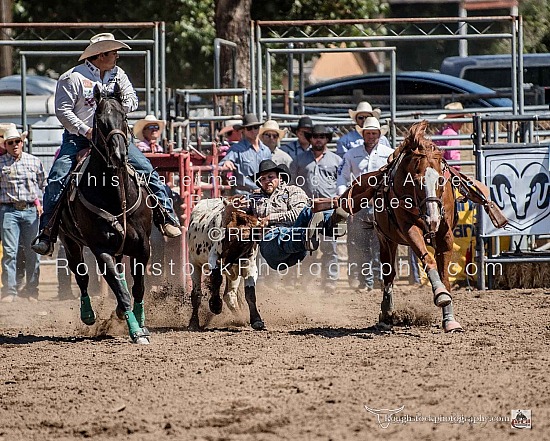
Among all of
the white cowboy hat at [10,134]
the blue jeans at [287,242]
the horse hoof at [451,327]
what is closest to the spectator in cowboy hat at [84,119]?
the blue jeans at [287,242]

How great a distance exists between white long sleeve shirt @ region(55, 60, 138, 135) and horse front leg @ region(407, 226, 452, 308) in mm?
2527

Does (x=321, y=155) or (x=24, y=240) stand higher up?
(x=321, y=155)

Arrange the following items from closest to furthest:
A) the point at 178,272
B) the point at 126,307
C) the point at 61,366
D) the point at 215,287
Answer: the point at 61,366, the point at 126,307, the point at 215,287, the point at 178,272

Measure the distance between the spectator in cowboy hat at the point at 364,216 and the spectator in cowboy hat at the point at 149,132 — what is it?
210 centimetres

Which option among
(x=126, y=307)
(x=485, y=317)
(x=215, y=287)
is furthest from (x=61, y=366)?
(x=485, y=317)

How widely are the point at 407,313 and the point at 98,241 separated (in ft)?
9.13

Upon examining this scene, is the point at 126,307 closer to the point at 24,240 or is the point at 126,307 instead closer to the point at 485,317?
the point at 485,317

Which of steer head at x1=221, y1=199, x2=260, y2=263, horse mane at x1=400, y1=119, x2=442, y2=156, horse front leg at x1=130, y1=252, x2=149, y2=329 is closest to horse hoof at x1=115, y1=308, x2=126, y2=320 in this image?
horse front leg at x1=130, y1=252, x2=149, y2=329

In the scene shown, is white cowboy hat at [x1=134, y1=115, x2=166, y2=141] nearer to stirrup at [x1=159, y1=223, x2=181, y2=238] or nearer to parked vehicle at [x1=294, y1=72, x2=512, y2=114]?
stirrup at [x1=159, y1=223, x2=181, y2=238]

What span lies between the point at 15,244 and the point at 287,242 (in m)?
4.60

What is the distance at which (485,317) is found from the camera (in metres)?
9.57

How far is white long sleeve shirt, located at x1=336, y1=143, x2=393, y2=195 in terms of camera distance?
39.3 feet

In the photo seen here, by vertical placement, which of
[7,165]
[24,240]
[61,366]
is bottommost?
[61,366]

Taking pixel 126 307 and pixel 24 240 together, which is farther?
→ pixel 24 240
